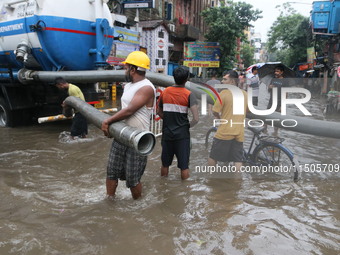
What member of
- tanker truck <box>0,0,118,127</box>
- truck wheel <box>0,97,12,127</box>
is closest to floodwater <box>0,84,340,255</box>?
tanker truck <box>0,0,118,127</box>

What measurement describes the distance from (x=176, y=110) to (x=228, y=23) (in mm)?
20206

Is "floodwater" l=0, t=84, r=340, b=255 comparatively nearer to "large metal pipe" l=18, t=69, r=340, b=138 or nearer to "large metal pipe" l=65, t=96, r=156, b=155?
"large metal pipe" l=65, t=96, r=156, b=155

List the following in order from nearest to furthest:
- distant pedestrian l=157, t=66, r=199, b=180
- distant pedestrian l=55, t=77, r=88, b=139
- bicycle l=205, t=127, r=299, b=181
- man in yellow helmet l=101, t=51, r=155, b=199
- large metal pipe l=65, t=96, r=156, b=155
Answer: large metal pipe l=65, t=96, r=156, b=155 → man in yellow helmet l=101, t=51, r=155, b=199 → distant pedestrian l=157, t=66, r=199, b=180 → bicycle l=205, t=127, r=299, b=181 → distant pedestrian l=55, t=77, r=88, b=139

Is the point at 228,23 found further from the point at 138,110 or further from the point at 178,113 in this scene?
the point at 138,110

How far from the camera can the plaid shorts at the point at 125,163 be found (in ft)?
10.6

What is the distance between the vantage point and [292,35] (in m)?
29.6

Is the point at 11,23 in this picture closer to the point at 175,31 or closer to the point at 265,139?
the point at 265,139

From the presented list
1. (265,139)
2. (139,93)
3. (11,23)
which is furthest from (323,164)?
(11,23)

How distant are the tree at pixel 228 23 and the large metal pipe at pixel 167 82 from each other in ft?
58.2

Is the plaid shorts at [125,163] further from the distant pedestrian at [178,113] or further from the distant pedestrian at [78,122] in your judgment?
the distant pedestrian at [78,122]

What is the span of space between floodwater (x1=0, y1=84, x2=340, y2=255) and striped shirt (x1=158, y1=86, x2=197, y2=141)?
2.63 ft

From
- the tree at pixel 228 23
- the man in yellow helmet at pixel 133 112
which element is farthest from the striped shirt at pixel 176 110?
the tree at pixel 228 23

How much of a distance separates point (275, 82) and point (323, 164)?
2.02 m

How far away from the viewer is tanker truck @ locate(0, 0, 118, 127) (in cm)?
635
